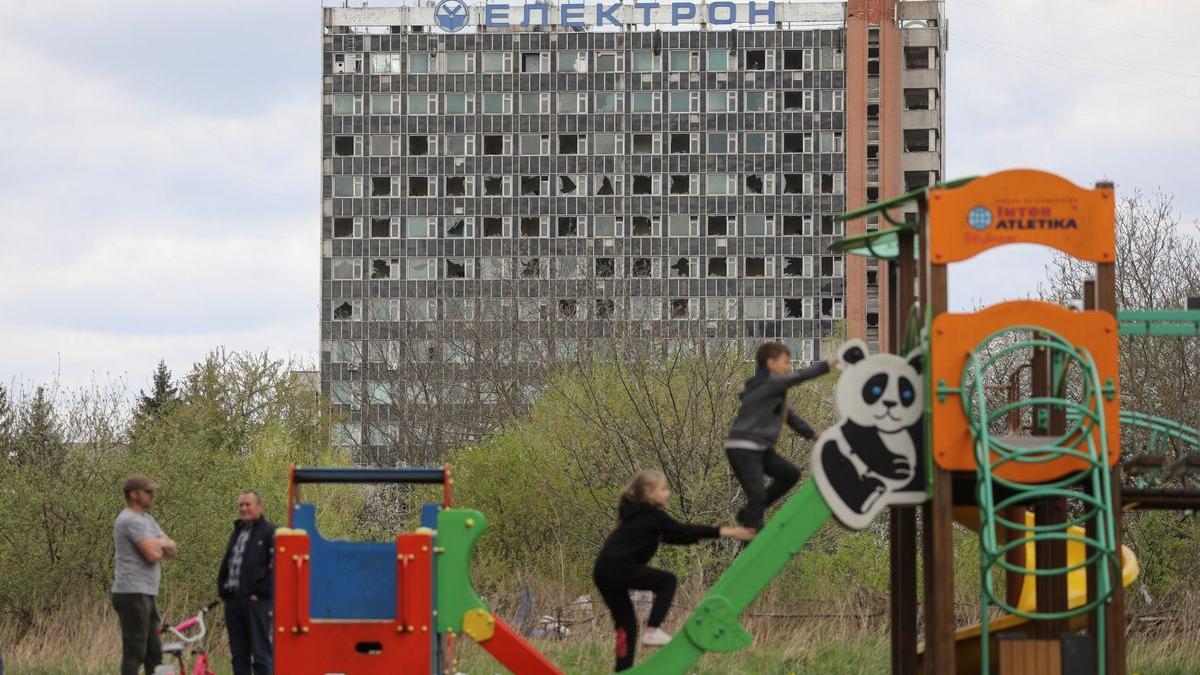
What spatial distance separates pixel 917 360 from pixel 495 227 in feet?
244

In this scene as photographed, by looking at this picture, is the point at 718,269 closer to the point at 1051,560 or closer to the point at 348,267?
the point at 348,267

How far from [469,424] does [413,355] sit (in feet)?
22.2

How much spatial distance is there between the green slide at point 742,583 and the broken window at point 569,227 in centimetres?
7331

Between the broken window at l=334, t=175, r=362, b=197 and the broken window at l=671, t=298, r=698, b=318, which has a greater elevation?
the broken window at l=334, t=175, r=362, b=197

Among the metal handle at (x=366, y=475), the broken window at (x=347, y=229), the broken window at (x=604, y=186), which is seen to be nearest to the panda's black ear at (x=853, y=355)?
the metal handle at (x=366, y=475)

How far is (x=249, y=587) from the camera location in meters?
11.9

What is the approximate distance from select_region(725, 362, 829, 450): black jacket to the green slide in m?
0.51

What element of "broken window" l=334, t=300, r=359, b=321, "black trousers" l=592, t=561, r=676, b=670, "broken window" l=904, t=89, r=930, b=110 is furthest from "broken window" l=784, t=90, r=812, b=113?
"black trousers" l=592, t=561, r=676, b=670

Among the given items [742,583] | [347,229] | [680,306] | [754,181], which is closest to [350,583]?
[742,583]

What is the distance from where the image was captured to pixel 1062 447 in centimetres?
1033

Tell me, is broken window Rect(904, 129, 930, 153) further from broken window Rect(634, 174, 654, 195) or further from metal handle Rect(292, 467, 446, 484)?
metal handle Rect(292, 467, 446, 484)

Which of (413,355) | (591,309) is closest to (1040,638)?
(591,309)

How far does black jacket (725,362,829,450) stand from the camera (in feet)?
35.9

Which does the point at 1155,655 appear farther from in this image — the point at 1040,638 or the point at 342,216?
the point at 342,216
